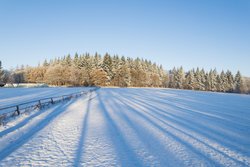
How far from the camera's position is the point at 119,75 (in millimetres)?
93625

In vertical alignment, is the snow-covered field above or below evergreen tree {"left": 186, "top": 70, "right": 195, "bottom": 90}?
below

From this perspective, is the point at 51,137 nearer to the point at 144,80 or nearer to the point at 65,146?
the point at 65,146

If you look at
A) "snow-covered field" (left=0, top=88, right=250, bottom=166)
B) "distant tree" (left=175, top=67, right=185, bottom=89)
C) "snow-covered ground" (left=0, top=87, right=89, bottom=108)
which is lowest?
"snow-covered field" (left=0, top=88, right=250, bottom=166)

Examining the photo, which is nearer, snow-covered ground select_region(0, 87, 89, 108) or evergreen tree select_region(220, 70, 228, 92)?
snow-covered ground select_region(0, 87, 89, 108)

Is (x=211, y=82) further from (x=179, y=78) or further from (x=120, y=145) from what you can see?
(x=120, y=145)

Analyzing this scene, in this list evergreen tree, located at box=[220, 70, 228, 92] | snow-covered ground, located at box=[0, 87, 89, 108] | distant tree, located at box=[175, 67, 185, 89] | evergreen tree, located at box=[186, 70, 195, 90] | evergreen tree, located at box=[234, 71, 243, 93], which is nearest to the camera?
snow-covered ground, located at box=[0, 87, 89, 108]

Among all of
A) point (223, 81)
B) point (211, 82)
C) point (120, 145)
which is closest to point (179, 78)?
point (211, 82)

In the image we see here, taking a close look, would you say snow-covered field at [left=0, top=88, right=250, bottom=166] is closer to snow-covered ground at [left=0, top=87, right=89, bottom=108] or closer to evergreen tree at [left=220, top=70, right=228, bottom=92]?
snow-covered ground at [left=0, top=87, right=89, bottom=108]

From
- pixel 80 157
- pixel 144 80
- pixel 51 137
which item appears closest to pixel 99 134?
pixel 51 137

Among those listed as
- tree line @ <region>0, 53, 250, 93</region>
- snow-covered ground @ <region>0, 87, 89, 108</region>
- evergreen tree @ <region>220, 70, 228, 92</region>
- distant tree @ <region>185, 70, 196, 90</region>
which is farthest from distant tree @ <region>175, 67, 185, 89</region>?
snow-covered ground @ <region>0, 87, 89, 108</region>

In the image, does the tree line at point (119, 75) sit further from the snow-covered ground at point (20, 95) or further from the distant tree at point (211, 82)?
the snow-covered ground at point (20, 95)

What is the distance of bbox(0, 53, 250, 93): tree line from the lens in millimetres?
88125

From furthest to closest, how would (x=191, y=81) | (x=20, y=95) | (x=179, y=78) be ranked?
(x=179, y=78)
(x=191, y=81)
(x=20, y=95)

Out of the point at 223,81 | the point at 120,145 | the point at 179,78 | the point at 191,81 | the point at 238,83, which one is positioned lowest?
the point at 120,145
